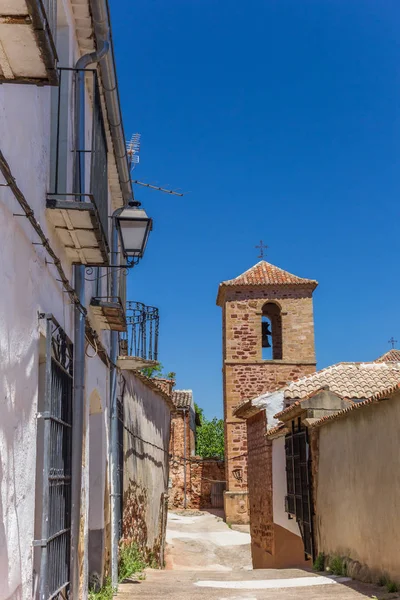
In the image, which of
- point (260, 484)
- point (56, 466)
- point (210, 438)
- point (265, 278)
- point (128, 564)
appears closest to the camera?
point (56, 466)

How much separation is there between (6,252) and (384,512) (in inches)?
227

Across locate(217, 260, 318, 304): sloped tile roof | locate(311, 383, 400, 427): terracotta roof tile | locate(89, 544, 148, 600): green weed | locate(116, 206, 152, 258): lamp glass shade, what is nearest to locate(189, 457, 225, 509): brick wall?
locate(217, 260, 318, 304): sloped tile roof

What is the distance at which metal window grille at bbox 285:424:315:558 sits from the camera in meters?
11.5

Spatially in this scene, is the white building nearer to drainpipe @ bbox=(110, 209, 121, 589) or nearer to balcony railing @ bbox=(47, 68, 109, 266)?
Result: balcony railing @ bbox=(47, 68, 109, 266)

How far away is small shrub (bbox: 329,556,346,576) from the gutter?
19.1 feet

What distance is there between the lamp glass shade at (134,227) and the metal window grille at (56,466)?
1869 mm

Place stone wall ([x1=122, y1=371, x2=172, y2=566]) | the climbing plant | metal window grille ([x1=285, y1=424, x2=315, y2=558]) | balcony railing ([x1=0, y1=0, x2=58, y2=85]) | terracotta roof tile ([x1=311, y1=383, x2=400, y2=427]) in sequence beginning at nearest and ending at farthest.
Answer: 1. balcony railing ([x1=0, y1=0, x2=58, y2=85])
2. terracotta roof tile ([x1=311, y1=383, x2=400, y2=427])
3. stone wall ([x1=122, y1=371, x2=172, y2=566])
4. metal window grille ([x1=285, y1=424, x2=315, y2=558])
5. the climbing plant

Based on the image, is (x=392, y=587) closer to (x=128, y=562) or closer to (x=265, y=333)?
(x=128, y=562)

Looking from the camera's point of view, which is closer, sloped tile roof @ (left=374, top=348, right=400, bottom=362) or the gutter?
the gutter

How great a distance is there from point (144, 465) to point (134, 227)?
22.2 ft

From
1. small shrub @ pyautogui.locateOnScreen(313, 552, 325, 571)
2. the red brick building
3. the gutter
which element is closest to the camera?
the gutter

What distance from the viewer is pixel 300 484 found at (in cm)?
1212

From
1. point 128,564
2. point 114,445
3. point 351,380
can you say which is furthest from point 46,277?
point 351,380

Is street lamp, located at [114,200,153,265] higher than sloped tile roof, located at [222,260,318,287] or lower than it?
lower
